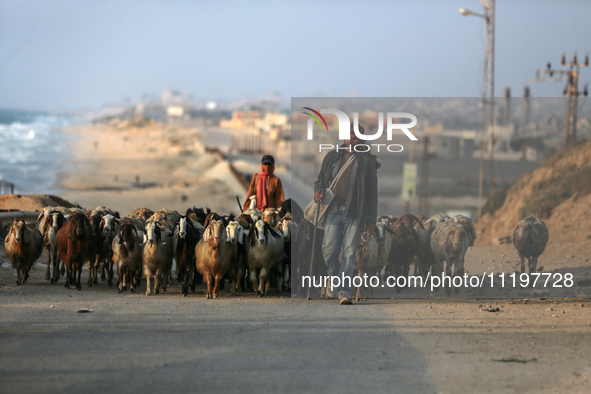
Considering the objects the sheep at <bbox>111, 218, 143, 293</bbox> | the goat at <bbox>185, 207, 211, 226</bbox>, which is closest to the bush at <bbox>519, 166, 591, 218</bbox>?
the goat at <bbox>185, 207, 211, 226</bbox>

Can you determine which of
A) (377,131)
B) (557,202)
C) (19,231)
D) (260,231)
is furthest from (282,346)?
(19,231)

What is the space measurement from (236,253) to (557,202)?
18.2 ft

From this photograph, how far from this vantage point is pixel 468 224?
533 inches

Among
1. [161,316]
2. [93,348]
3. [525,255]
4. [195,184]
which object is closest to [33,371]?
[93,348]

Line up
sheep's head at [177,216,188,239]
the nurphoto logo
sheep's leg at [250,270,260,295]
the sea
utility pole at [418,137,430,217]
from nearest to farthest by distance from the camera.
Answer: the nurphoto logo, utility pole at [418,137,430,217], sheep's leg at [250,270,260,295], sheep's head at [177,216,188,239], the sea

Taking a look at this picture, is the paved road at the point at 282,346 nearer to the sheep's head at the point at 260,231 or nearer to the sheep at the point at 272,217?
the sheep's head at the point at 260,231

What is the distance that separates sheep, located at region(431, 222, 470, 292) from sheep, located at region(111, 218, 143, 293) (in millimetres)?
5053

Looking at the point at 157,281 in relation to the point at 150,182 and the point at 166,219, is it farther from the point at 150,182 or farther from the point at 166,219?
the point at 150,182

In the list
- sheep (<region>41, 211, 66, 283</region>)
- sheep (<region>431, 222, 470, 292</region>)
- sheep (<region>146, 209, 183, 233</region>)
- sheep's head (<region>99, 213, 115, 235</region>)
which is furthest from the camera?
sheep (<region>41, 211, 66, 283</region>)

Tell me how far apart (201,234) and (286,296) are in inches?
79.8

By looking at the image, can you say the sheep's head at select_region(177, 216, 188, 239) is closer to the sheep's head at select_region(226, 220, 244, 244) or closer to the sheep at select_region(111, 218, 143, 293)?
the sheep at select_region(111, 218, 143, 293)

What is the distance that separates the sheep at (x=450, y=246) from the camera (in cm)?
1337

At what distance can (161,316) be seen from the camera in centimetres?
1101

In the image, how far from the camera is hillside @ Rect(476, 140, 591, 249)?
1330 centimetres
